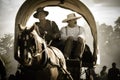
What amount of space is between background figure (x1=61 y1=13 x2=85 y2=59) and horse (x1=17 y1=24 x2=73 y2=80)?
669 millimetres

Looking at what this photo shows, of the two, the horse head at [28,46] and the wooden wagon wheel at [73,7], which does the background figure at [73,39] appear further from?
the horse head at [28,46]

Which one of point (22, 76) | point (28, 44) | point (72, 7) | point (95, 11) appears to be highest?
point (95, 11)

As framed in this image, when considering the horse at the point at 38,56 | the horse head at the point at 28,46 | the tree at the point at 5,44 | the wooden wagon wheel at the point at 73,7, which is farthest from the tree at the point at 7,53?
the horse head at the point at 28,46

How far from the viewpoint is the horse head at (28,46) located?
3.84 meters

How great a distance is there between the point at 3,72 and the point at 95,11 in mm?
5495

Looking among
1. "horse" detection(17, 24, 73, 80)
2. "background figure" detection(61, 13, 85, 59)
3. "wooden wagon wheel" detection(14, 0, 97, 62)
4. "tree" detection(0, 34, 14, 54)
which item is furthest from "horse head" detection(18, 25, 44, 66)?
"tree" detection(0, 34, 14, 54)

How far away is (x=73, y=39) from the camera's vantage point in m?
5.46

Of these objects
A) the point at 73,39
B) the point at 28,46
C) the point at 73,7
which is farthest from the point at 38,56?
the point at 73,7

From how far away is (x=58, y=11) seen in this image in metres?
8.30

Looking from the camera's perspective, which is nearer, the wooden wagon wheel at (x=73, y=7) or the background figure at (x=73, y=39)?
the background figure at (x=73, y=39)

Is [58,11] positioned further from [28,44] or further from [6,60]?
[28,44]

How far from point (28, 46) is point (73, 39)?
166 centimetres

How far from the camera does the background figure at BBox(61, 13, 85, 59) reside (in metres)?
5.32

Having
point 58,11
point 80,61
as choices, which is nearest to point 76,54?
point 80,61
